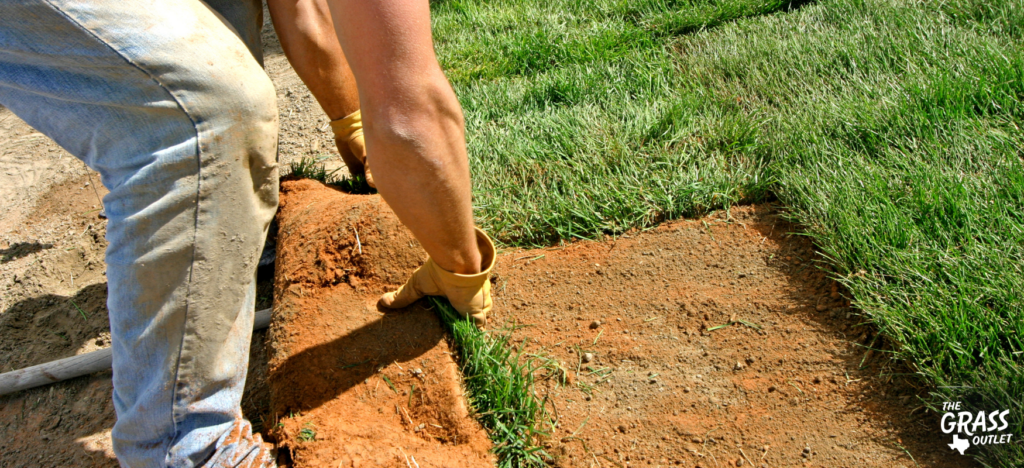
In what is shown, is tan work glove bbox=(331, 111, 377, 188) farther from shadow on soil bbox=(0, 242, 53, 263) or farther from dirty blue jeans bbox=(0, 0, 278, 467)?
shadow on soil bbox=(0, 242, 53, 263)

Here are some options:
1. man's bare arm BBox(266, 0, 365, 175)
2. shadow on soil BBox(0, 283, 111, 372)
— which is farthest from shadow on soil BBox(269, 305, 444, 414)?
shadow on soil BBox(0, 283, 111, 372)

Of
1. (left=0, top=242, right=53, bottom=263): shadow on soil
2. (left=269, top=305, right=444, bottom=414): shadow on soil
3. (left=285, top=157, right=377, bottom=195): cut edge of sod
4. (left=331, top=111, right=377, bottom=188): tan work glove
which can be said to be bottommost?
(left=0, top=242, right=53, bottom=263): shadow on soil

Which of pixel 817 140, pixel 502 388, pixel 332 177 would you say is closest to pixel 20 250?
pixel 332 177

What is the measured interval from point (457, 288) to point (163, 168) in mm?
851

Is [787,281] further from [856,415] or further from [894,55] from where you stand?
Answer: [894,55]

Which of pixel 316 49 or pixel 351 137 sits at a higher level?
pixel 316 49

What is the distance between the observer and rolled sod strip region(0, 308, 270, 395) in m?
2.35

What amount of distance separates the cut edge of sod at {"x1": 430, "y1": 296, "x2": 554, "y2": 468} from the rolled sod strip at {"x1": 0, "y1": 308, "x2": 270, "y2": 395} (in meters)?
0.87

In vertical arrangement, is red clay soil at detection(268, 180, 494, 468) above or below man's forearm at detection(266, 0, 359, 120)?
below

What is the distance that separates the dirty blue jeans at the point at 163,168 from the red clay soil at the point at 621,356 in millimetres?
371

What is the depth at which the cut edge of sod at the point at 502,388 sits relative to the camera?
1.83 m

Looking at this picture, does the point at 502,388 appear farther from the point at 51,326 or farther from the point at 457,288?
the point at 51,326

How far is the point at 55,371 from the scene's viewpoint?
2.36 meters

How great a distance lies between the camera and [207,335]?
1596mm
